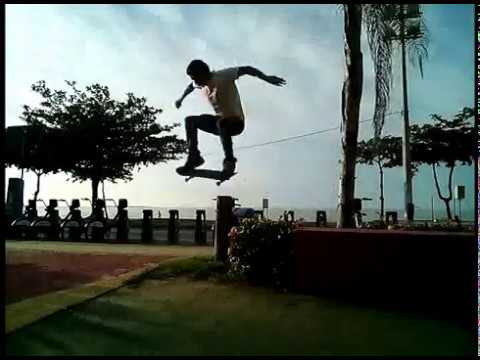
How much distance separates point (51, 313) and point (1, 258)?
0.80 meters

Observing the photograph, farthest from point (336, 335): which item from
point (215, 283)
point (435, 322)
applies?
point (215, 283)

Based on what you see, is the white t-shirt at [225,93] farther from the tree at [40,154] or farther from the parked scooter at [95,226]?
the tree at [40,154]

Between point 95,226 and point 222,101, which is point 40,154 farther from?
point 222,101

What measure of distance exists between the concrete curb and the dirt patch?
0.23m

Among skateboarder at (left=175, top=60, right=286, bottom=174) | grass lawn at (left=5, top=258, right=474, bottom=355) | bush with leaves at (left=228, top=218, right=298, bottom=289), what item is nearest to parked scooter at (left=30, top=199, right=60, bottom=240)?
bush with leaves at (left=228, top=218, right=298, bottom=289)

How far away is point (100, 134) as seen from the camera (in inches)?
798

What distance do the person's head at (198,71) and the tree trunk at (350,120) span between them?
10.5 feet

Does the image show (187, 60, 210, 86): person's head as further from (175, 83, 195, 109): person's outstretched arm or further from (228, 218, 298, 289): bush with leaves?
(228, 218, 298, 289): bush with leaves

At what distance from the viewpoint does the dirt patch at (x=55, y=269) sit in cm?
593

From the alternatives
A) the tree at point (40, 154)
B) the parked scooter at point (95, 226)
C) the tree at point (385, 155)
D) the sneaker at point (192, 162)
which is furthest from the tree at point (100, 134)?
the sneaker at point (192, 162)

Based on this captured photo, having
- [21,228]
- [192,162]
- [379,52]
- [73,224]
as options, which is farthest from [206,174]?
[21,228]

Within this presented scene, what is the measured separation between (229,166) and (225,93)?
908mm

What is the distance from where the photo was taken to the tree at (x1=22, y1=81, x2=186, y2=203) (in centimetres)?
2020

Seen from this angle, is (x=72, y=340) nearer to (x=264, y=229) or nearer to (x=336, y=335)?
(x=336, y=335)
